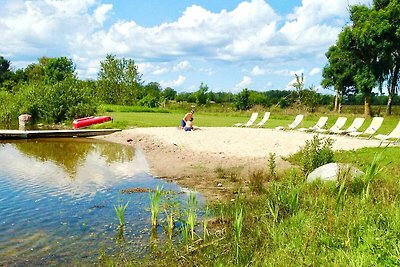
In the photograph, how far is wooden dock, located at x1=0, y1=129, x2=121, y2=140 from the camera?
67.6 ft

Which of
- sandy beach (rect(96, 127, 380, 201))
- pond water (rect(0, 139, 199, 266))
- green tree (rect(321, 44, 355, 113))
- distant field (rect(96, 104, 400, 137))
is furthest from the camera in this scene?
green tree (rect(321, 44, 355, 113))

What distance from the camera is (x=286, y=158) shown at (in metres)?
13.0

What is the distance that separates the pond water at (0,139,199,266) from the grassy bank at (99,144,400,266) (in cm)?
75

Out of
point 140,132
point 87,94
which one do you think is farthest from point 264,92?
point 140,132

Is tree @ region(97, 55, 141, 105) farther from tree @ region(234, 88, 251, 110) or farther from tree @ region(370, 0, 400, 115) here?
tree @ region(370, 0, 400, 115)

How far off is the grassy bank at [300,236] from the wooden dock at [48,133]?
15.6 meters

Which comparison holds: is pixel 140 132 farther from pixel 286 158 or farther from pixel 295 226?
pixel 295 226

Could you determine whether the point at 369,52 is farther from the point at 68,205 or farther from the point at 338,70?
the point at 68,205

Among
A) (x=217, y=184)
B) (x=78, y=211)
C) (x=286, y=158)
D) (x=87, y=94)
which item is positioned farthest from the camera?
(x=87, y=94)

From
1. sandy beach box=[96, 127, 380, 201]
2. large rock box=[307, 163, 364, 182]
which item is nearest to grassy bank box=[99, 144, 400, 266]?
large rock box=[307, 163, 364, 182]

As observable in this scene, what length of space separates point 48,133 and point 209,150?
993 cm

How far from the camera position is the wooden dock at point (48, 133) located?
2059 centimetres

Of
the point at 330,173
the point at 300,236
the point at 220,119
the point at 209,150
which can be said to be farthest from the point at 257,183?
the point at 220,119

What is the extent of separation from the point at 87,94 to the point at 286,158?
19573 millimetres
